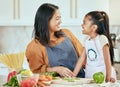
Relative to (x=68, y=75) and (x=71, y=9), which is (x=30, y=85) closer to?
(x=68, y=75)

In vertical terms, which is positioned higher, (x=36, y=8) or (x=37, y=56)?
(x=36, y=8)

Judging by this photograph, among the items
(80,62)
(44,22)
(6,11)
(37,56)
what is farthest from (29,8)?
(80,62)

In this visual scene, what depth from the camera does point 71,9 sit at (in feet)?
9.84

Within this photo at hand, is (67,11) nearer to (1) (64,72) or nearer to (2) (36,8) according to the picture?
(2) (36,8)

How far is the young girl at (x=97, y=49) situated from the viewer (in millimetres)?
1872

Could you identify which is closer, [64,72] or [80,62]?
[64,72]

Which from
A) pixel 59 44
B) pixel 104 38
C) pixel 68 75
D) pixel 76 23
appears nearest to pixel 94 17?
pixel 104 38

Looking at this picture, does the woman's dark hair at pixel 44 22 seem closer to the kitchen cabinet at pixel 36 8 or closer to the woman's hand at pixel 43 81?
the woman's hand at pixel 43 81

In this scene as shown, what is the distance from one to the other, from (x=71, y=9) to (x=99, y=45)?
→ 1155mm

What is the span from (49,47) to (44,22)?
0.62 feet

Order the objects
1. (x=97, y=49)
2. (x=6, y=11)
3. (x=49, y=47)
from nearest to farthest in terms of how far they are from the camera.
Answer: (x=97, y=49) → (x=49, y=47) → (x=6, y=11)

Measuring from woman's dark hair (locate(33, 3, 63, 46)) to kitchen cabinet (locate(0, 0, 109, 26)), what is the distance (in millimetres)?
893

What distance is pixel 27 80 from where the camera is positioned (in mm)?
1400

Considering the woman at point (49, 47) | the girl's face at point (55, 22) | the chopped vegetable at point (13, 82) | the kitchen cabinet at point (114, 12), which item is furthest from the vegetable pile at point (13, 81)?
the kitchen cabinet at point (114, 12)
